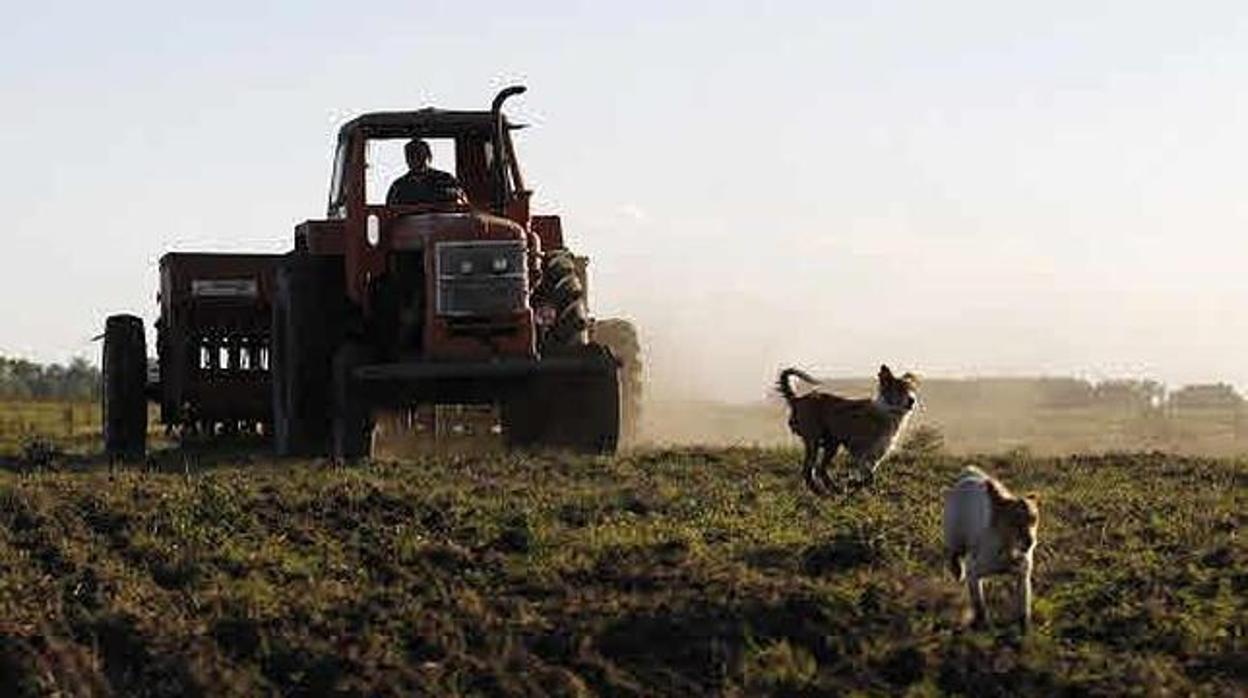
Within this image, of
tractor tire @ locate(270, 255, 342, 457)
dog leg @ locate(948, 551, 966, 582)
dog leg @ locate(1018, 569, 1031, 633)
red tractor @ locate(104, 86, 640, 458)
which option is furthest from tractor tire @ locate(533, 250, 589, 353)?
dog leg @ locate(1018, 569, 1031, 633)

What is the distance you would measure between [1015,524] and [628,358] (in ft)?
45.5

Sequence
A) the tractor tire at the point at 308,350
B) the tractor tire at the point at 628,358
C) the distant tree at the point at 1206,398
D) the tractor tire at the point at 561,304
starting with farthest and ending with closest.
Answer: the distant tree at the point at 1206,398, the tractor tire at the point at 628,358, the tractor tire at the point at 561,304, the tractor tire at the point at 308,350

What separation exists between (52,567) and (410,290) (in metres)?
7.44

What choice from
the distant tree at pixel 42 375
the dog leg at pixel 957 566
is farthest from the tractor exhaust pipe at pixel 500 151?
the distant tree at pixel 42 375

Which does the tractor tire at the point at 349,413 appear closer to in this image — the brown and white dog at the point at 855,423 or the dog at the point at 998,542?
the brown and white dog at the point at 855,423

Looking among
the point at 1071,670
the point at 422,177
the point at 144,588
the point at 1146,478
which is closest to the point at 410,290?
the point at 422,177

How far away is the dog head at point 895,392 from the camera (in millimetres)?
14742

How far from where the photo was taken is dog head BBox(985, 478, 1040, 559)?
10.2m

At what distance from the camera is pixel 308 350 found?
1825cm

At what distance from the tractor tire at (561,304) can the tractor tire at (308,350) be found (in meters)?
1.81

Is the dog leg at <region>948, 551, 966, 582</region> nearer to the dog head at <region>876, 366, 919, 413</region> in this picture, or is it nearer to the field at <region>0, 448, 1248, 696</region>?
the field at <region>0, 448, 1248, 696</region>

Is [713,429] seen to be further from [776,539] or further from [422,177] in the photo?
[776,539]

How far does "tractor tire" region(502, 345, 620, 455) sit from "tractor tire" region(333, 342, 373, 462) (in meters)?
1.54

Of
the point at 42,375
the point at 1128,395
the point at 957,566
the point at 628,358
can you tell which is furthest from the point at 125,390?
the point at 42,375
